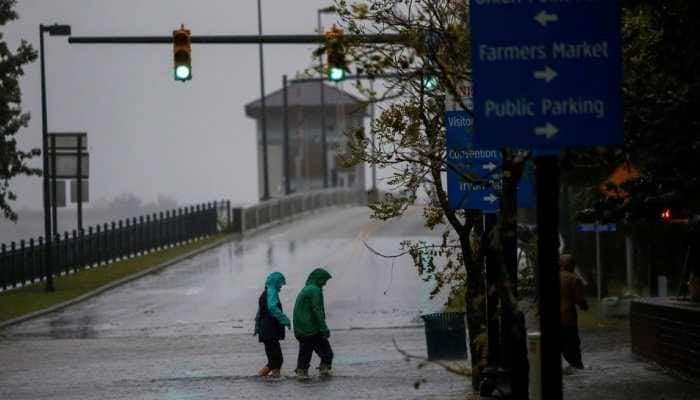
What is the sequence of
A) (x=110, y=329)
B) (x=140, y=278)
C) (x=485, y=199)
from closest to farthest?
(x=485, y=199) → (x=110, y=329) → (x=140, y=278)

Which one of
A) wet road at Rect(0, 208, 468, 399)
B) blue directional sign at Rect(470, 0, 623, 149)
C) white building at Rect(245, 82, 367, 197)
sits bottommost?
wet road at Rect(0, 208, 468, 399)

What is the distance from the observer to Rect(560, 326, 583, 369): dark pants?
18266 millimetres

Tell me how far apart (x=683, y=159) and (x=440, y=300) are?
2068 cm

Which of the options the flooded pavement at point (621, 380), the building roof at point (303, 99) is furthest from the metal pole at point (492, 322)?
the building roof at point (303, 99)

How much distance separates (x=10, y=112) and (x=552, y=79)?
30696 millimetres

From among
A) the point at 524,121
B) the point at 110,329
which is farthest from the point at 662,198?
the point at 110,329

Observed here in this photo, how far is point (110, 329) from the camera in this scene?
95.6ft

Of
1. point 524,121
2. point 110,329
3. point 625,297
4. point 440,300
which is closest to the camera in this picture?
point 524,121

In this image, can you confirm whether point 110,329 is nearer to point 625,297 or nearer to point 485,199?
point 625,297

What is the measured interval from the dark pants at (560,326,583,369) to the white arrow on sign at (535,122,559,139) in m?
10.5

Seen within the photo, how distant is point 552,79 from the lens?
318 inches

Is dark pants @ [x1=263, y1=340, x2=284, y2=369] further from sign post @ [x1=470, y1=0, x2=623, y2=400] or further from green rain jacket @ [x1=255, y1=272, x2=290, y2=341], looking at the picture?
sign post @ [x1=470, y1=0, x2=623, y2=400]

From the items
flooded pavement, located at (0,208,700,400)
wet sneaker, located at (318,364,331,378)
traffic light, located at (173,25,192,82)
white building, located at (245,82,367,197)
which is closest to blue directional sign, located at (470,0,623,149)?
flooded pavement, located at (0,208,700,400)

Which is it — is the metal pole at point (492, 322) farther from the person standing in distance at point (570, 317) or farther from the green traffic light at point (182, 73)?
the green traffic light at point (182, 73)
